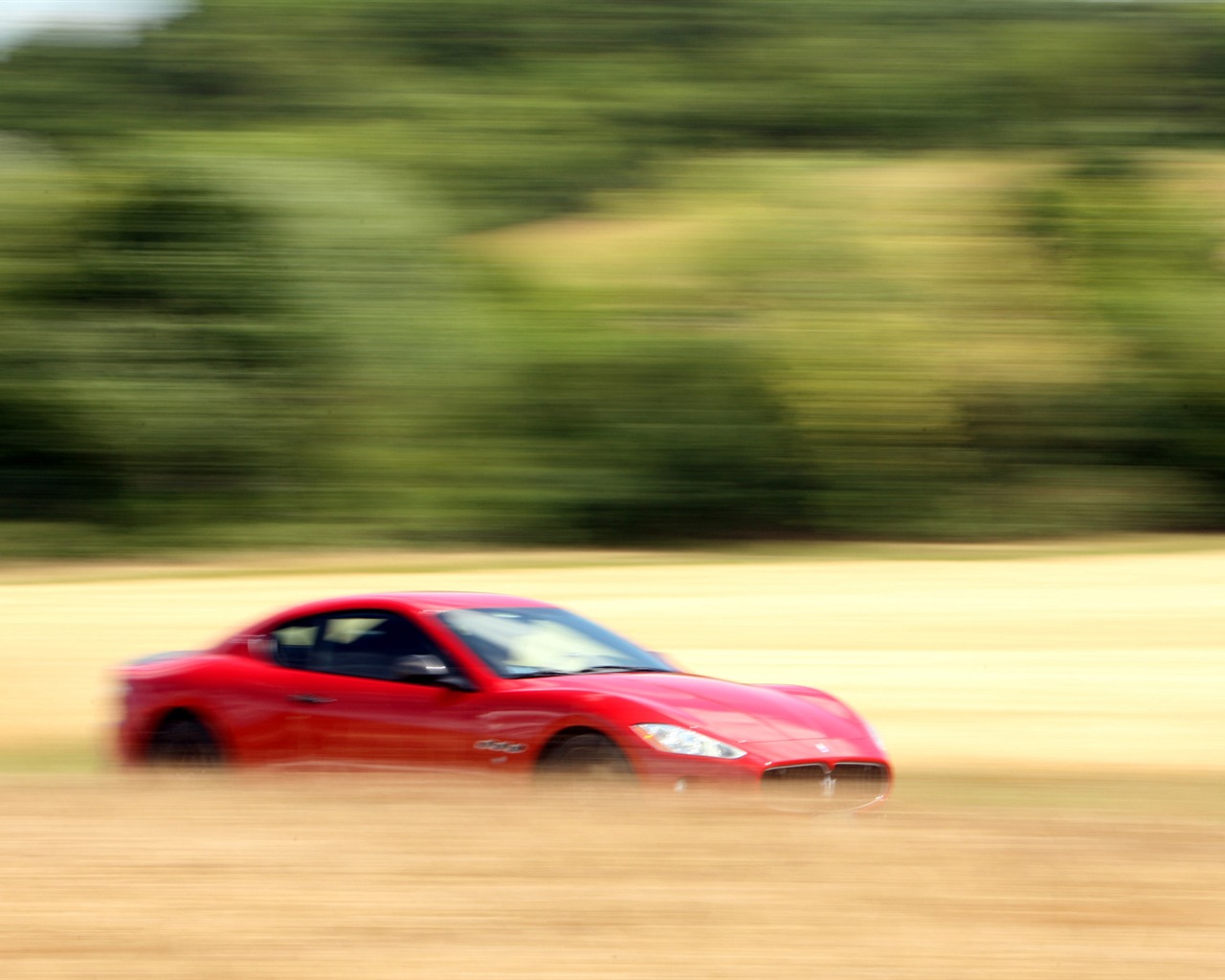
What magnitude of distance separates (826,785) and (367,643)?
224 centimetres

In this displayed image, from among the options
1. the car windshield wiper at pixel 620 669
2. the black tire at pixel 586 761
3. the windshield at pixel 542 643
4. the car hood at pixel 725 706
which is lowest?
the black tire at pixel 586 761

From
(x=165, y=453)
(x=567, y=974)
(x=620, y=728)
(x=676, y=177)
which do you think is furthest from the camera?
(x=676, y=177)

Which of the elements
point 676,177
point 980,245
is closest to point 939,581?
point 980,245

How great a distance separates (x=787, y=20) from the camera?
126ft

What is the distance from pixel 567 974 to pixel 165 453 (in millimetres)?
20762

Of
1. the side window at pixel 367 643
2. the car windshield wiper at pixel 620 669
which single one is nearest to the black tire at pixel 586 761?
the car windshield wiper at pixel 620 669

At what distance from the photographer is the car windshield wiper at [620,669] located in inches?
295

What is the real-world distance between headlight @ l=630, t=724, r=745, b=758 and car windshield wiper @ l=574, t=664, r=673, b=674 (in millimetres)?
839

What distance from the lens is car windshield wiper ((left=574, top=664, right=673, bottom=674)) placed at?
24.6 ft

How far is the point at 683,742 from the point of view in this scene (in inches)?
263

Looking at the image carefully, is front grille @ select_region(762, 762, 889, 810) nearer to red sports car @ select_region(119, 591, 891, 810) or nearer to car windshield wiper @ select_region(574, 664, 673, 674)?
red sports car @ select_region(119, 591, 891, 810)

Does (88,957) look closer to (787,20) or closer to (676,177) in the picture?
(676,177)

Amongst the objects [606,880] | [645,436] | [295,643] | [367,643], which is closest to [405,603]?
[367,643]

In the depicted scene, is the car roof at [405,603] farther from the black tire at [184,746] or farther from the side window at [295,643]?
the black tire at [184,746]
